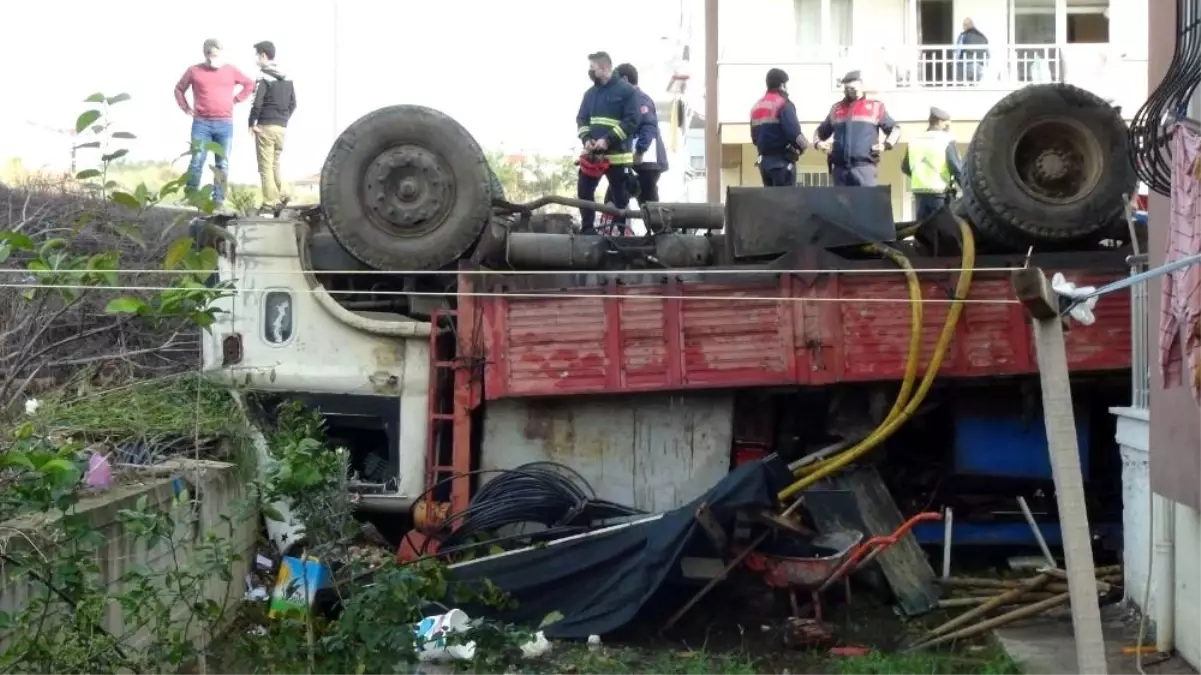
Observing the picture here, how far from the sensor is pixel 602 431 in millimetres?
8453

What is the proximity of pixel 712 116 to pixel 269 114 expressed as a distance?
10.5 m

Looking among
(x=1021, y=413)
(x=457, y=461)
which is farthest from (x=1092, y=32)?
(x=457, y=461)

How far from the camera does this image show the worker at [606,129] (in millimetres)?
9633

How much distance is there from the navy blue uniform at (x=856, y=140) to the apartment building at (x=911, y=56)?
756cm

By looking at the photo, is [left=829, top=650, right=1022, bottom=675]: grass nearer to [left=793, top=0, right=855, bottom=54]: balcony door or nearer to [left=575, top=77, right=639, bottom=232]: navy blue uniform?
[left=575, top=77, right=639, bottom=232]: navy blue uniform

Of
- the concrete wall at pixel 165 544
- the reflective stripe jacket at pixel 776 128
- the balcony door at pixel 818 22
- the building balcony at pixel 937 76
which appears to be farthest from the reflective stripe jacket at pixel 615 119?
the balcony door at pixel 818 22

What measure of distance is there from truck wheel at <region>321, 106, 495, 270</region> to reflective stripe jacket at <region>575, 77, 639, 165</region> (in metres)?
1.33

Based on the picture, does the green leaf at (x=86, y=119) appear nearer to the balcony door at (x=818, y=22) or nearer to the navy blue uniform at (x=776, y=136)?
the navy blue uniform at (x=776, y=136)

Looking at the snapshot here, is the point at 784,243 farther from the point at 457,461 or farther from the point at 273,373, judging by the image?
the point at 273,373

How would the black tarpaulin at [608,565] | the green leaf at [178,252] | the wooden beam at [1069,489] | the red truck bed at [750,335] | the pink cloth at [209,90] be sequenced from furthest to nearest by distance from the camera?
the pink cloth at [209,90]
the red truck bed at [750,335]
the black tarpaulin at [608,565]
the green leaf at [178,252]
the wooden beam at [1069,489]

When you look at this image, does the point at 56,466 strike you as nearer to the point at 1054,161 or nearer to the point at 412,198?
the point at 412,198

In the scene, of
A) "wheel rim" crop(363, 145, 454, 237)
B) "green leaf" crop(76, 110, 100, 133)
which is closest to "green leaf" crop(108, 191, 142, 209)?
"green leaf" crop(76, 110, 100, 133)

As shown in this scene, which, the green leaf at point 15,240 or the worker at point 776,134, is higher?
the worker at point 776,134

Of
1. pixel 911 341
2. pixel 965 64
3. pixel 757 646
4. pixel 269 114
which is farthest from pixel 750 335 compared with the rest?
pixel 965 64
